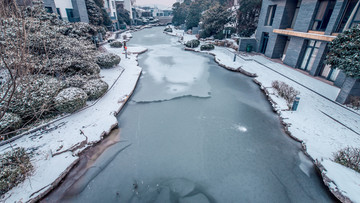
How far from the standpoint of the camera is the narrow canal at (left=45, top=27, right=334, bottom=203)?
18.1 feet

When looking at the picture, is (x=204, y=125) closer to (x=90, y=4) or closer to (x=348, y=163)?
(x=348, y=163)

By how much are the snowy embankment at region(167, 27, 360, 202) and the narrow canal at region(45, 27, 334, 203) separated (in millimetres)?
423

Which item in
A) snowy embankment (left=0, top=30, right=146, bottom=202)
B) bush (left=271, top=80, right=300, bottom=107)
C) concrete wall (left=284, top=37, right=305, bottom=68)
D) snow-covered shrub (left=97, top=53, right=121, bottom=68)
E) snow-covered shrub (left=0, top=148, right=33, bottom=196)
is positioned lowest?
snowy embankment (left=0, top=30, right=146, bottom=202)

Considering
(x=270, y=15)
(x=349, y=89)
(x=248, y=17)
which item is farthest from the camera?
(x=248, y=17)

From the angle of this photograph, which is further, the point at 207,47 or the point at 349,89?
the point at 207,47

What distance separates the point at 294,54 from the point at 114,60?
16.8 metres

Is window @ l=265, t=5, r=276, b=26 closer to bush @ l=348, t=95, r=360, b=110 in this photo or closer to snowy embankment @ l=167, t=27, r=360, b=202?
snowy embankment @ l=167, t=27, r=360, b=202

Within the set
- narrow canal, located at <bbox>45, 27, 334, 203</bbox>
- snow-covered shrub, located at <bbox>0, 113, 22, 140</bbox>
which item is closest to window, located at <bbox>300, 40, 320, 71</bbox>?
narrow canal, located at <bbox>45, 27, 334, 203</bbox>

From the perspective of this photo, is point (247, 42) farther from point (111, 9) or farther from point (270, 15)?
point (111, 9)

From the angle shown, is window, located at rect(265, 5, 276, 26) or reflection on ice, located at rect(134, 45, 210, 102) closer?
reflection on ice, located at rect(134, 45, 210, 102)

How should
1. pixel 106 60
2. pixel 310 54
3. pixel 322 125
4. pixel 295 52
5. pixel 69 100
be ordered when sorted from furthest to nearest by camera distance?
1. pixel 295 52
2. pixel 106 60
3. pixel 310 54
4. pixel 69 100
5. pixel 322 125

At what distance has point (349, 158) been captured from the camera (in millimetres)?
5992

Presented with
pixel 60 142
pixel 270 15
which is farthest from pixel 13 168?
pixel 270 15

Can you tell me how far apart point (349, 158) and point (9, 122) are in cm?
1310
